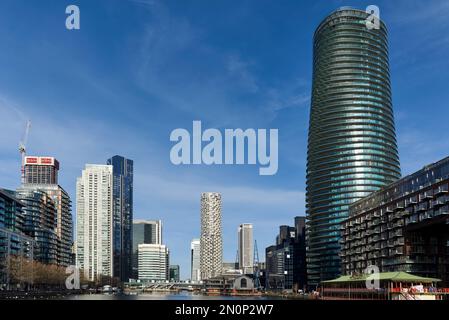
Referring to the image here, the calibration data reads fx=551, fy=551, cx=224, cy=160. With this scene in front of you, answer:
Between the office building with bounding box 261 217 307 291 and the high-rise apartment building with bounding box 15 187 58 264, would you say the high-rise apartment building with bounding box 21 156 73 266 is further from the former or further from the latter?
the office building with bounding box 261 217 307 291

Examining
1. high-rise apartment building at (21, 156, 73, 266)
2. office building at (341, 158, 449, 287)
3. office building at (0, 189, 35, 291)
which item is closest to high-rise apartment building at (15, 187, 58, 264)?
high-rise apartment building at (21, 156, 73, 266)

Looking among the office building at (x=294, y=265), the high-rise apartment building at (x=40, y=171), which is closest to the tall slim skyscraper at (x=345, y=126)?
the office building at (x=294, y=265)

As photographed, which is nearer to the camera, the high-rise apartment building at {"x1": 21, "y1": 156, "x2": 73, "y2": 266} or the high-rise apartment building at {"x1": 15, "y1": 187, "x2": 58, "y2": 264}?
the high-rise apartment building at {"x1": 15, "y1": 187, "x2": 58, "y2": 264}

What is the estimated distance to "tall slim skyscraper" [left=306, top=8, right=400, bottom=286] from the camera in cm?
11444

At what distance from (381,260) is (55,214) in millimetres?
94199

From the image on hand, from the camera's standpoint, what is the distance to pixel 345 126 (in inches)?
4537

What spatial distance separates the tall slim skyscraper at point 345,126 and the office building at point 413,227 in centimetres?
3757

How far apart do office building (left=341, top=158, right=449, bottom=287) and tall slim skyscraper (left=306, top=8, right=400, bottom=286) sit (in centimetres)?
3757

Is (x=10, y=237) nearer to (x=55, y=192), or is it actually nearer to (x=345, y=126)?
(x=55, y=192)

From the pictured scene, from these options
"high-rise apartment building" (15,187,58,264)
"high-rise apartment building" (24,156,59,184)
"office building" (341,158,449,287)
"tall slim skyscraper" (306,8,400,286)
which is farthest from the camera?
"high-rise apartment building" (24,156,59,184)

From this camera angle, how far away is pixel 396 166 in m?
117

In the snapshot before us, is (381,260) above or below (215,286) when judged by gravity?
above
